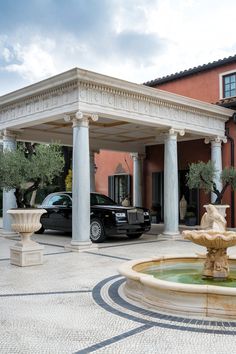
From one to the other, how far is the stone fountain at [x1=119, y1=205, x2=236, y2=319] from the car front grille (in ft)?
15.2

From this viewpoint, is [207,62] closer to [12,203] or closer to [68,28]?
[68,28]

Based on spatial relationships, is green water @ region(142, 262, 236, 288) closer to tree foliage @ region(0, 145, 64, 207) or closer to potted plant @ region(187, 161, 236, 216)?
tree foliage @ region(0, 145, 64, 207)

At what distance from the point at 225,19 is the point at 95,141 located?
812cm

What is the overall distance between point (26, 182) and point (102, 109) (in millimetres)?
2976

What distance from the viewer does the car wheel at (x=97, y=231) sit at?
11.1 meters

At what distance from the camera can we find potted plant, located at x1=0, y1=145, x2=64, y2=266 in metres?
7.64

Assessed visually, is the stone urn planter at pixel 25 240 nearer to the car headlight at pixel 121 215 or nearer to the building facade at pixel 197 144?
the car headlight at pixel 121 215

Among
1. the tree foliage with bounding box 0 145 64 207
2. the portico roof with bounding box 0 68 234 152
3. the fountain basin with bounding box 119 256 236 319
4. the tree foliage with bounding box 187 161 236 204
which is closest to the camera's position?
the fountain basin with bounding box 119 256 236 319

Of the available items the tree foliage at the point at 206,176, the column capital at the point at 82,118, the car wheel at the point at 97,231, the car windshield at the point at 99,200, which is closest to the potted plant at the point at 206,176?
the tree foliage at the point at 206,176

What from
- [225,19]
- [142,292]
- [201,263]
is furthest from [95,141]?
[142,292]

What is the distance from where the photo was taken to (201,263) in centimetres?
662

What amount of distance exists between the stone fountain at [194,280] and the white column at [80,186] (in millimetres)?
3530

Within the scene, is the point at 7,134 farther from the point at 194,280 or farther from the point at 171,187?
the point at 194,280

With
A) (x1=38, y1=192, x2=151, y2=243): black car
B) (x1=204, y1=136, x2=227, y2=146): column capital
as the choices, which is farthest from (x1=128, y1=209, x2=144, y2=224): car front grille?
(x1=204, y1=136, x2=227, y2=146): column capital
